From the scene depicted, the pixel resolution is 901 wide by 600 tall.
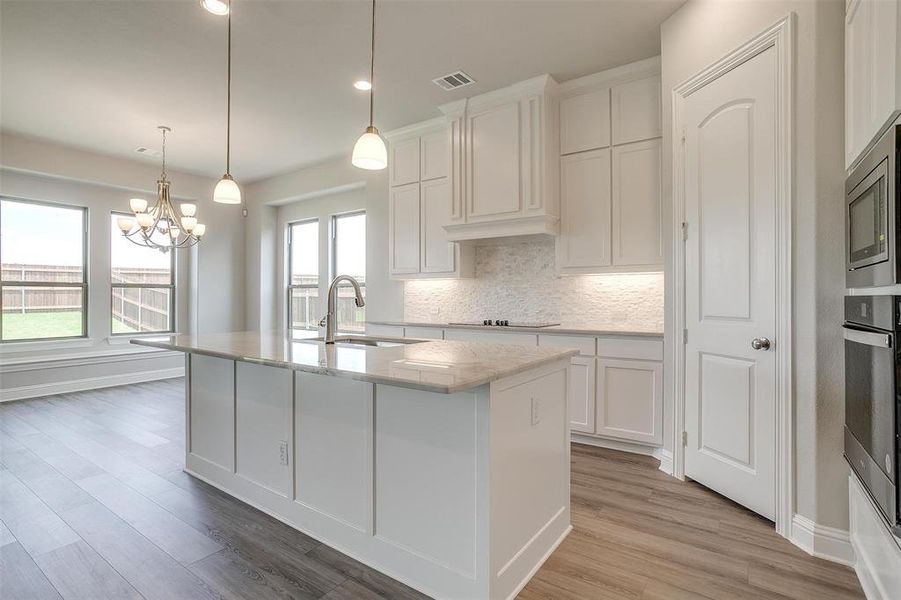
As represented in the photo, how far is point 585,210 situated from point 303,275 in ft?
15.5

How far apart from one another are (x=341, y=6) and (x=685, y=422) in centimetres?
345

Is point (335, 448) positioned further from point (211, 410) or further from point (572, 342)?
point (572, 342)

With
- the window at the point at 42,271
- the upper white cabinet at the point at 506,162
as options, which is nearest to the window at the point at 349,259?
the upper white cabinet at the point at 506,162

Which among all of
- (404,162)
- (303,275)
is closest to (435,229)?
(404,162)

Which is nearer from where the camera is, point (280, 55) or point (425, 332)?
point (280, 55)

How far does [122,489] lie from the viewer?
273 centimetres

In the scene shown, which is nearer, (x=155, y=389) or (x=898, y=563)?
(x=898, y=563)

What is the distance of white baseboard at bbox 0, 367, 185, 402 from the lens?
5.11 metres

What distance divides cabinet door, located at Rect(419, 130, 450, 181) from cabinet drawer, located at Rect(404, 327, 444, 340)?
1.58m

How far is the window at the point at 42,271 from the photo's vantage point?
5.19 m

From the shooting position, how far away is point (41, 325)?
5457 mm

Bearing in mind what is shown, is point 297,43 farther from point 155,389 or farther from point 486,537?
point 155,389

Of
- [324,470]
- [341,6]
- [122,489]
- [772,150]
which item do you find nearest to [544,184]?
[772,150]

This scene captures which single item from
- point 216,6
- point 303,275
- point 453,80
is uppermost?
point 453,80
